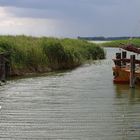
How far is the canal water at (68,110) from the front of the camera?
1708 cm

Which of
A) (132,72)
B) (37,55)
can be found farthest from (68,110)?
(37,55)

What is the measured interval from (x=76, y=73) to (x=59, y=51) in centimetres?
499

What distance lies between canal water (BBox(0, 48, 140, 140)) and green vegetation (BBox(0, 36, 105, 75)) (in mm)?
3925

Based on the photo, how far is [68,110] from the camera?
A: 2227cm

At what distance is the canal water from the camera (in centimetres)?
1708

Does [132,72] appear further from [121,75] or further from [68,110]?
[68,110]

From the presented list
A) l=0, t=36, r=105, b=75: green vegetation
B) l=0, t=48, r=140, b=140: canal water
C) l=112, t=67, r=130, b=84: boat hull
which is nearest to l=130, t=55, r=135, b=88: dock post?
l=0, t=48, r=140, b=140: canal water

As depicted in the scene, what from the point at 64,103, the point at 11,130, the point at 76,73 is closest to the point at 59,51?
the point at 76,73

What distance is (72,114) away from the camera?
21.1m

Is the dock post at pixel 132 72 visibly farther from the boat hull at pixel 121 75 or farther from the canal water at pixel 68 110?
the boat hull at pixel 121 75

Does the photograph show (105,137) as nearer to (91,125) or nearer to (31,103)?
(91,125)

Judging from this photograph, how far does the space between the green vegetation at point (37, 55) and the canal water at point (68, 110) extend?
12.9 ft

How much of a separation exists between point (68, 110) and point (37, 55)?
21.1m

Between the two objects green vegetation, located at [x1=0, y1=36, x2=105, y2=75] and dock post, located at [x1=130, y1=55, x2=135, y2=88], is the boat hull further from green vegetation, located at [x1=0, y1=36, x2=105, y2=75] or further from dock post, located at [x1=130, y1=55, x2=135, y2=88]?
green vegetation, located at [x1=0, y1=36, x2=105, y2=75]
